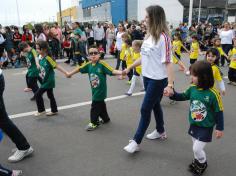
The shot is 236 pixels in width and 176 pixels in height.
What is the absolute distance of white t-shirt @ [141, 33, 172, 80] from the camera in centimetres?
340

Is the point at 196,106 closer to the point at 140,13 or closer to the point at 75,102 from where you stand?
the point at 75,102

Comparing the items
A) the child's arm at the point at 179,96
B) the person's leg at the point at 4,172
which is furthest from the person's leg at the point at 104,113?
the person's leg at the point at 4,172

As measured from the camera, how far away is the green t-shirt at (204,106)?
2980 mm

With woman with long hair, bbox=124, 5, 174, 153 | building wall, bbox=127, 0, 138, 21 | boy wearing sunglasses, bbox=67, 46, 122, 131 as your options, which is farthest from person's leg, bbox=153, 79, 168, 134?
building wall, bbox=127, 0, 138, 21

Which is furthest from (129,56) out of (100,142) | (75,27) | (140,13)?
(140,13)

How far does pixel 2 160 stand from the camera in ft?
12.2

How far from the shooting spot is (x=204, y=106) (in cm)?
304

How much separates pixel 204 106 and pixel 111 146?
5.48 feet

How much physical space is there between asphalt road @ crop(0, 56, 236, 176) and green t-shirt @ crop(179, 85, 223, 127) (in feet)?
2.42

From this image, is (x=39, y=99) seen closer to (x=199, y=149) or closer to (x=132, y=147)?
(x=132, y=147)

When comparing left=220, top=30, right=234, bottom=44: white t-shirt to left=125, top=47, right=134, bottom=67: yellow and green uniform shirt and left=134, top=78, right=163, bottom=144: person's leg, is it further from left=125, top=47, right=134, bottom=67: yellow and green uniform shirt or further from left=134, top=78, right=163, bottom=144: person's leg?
left=134, top=78, right=163, bottom=144: person's leg

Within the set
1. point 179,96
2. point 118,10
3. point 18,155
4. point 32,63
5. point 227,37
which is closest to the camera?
point 179,96

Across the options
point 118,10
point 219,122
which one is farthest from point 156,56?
point 118,10

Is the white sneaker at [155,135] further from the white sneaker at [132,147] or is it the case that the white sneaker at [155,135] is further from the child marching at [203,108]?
the child marching at [203,108]
